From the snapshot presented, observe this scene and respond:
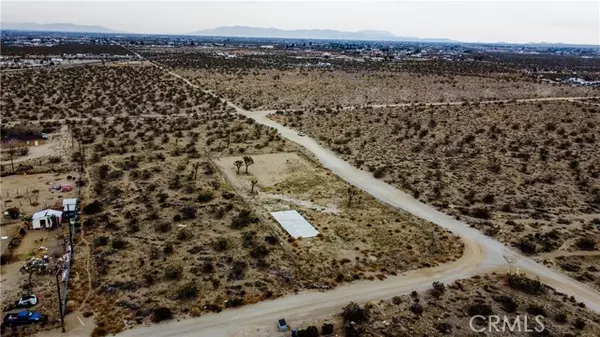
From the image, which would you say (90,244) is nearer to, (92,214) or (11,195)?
(92,214)

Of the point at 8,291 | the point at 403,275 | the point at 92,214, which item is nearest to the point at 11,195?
Result: the point at 92,214

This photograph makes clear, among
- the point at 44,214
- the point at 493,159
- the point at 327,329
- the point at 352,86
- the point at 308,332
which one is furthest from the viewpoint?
the point at 352,86

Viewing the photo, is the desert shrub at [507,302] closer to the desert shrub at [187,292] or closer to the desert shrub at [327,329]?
the desert shrub at [327,329]

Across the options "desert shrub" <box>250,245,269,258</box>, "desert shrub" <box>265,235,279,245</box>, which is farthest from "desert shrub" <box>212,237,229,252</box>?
"desert shrub" <box>265,235,279,245</box>

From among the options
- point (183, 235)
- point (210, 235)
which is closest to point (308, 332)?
point (210, 235)

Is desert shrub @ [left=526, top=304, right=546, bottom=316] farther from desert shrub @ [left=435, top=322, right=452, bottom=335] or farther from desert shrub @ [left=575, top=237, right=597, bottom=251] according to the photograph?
desert shrub @ [left=575, top=237, right=597, bottom=251]

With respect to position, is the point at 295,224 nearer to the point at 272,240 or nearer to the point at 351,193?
Result: the point at 272,240

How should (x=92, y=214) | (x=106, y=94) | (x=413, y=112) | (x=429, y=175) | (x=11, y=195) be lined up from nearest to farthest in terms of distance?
(x=92, y=214) → (x=11, y=195) → (x=429, y=175) → (x=413, y=112) → (x=106, y=94)
